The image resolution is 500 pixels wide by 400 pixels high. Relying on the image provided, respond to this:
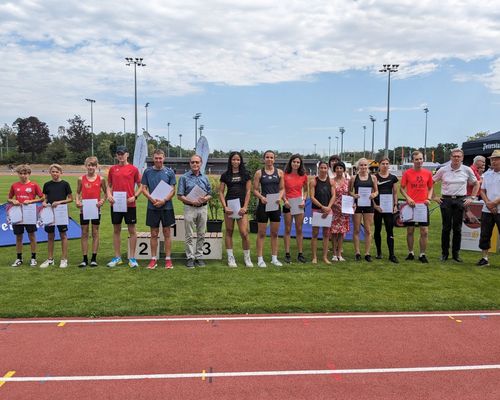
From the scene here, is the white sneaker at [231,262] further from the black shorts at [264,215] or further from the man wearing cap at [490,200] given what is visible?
the man wearing cap at [490,200]

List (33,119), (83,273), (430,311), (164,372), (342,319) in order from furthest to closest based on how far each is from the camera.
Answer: (33,119) < (83,273) < (430,311) < (342,319) < (164,372)

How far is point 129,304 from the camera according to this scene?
5.39 meters

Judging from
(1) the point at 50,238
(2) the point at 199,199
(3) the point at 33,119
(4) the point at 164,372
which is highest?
(3) the point at 33,119

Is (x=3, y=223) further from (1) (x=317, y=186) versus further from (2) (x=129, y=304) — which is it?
(1) (x=317, y=186)

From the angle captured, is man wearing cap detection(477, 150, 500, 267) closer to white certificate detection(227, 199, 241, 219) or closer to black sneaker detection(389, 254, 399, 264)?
black sneaker detection(389, 254, 399, 264)

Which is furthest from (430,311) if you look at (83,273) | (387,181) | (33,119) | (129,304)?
(33,119)

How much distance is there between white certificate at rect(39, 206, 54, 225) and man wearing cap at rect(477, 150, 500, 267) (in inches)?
294

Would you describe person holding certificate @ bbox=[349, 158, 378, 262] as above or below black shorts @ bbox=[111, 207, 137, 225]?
above

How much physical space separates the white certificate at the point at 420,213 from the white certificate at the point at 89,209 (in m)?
5.56

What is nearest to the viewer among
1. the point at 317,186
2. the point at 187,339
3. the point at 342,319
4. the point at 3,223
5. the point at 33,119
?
the point at 187,339

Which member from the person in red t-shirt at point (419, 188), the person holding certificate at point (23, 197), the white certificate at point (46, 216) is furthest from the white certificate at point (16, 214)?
the person in red t-shirt at point (419, 188)

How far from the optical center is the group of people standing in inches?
281

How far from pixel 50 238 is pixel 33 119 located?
10116cm

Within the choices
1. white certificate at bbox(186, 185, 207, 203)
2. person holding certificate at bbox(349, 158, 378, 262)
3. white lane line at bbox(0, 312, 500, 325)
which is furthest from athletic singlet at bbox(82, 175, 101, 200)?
person holding certificate at bbox(349, 158, 378, 262)
